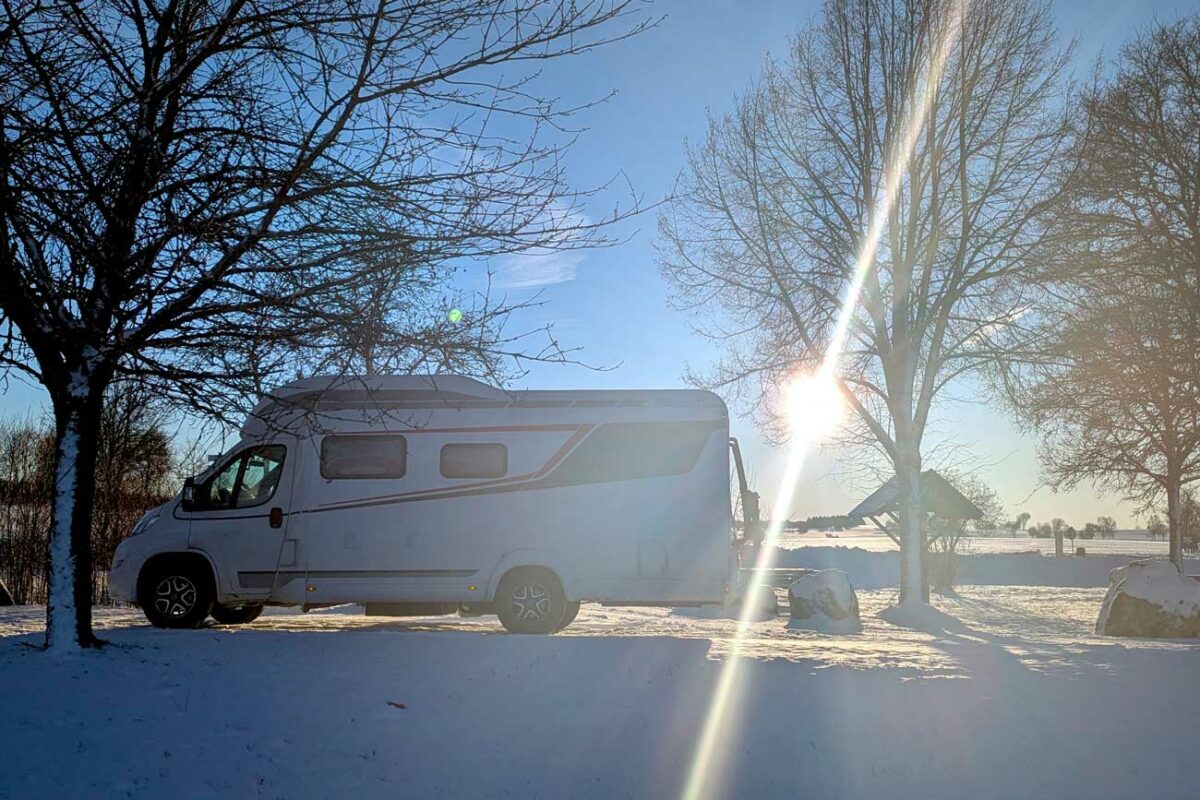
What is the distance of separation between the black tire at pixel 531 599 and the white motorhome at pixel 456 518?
Answer: 17 mm

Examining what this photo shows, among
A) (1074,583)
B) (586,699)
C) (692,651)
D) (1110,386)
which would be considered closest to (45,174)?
(586,699)

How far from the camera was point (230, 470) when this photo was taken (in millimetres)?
11594

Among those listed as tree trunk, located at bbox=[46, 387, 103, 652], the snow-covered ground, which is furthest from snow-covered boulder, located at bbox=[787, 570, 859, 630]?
tree trunk, located at bbox=[46, 387, 103, 652]

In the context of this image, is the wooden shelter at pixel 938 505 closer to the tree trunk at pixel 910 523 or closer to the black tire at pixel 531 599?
the tree trunk at pixel 910 523

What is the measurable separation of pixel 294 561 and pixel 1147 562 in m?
12.2

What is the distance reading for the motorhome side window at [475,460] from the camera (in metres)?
11.3

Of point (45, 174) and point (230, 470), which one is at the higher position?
point (45, 174)

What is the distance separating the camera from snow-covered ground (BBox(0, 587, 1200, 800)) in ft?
20.2

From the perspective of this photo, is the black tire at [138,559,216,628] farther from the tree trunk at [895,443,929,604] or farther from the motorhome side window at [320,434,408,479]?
the tree trunk at [895,443,929,604]

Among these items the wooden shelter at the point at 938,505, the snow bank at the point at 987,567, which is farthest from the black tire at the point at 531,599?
the snow bank at the point at 987,567

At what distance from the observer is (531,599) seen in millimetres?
11156

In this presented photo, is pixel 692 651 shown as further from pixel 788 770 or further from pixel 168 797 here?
pixel 168 797

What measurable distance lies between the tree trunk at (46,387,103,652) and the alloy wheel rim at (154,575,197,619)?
3062mm

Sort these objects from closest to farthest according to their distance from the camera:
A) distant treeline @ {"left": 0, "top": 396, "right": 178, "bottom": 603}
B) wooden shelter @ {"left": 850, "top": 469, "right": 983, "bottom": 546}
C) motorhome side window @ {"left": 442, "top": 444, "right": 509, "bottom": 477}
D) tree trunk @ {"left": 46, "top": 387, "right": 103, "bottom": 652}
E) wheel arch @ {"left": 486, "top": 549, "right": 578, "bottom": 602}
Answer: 1. tree trunk @ {"left": 46, "top": 387, "right": 103, "bottom": 652}
2. wheel arch @ {"left": 486, "top": 549, "right": 578, "bottom": 602}
3. motorhome side window @ {"left": 442, "top": 444, "right": 509, "bottom": 477}
4. distant treeline @ {"left": 0, "top": 396, "right": 178, "bottom": 603}
5. wooden shelter @ {"left": 850, "top": 469, "right": 983, "bottom": 546}
